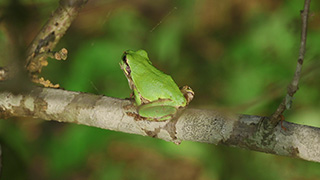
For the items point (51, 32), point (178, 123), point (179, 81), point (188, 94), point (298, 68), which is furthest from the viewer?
point (179, 81)

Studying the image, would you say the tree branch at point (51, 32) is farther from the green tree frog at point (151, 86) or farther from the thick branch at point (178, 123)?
the green tree frog at point (151, 86)

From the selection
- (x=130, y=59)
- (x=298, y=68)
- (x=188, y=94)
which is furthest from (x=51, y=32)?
(x=298, y=68)

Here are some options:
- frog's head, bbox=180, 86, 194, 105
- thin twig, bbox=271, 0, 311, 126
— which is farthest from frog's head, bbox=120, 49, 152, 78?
thin twig, bbox=271, 0, 311, 126

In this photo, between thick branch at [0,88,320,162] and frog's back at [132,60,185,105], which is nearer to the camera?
thick branch at [0,88,320,162]

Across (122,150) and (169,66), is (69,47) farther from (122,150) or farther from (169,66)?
(122,150)

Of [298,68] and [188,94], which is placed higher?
[188,94]

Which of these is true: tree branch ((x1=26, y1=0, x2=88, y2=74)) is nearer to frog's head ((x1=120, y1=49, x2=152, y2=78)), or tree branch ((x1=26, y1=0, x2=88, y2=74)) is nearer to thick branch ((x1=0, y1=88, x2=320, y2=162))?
thick branch ((x1=0, y1=88, x2=320, y2=162))

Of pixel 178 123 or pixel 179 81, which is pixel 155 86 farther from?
pixel 179 81
